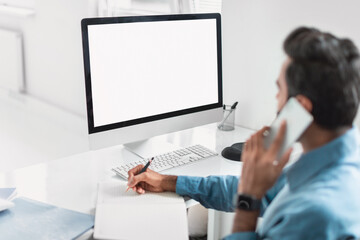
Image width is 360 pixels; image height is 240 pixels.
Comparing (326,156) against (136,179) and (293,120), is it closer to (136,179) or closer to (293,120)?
(293,120)

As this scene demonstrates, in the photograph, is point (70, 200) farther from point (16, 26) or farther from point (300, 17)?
point (16, 26)

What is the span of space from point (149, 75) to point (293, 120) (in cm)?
81

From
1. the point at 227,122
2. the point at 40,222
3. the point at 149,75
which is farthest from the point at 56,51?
the point at 40,222

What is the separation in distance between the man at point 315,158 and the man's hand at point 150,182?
41 centimetres

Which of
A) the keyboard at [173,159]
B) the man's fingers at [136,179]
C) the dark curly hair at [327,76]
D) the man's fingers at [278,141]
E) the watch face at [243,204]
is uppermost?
the dark curly hair at [327,76]

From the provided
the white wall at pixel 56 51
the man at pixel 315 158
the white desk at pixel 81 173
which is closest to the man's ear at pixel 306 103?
the man at pixel 315 158

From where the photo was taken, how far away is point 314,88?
896mm

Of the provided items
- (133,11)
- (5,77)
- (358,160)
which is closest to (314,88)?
(358,160)

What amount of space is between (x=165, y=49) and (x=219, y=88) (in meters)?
0.32

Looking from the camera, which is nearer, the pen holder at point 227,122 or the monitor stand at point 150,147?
the monitor stand at point 150,147

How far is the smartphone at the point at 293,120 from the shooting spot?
91cm

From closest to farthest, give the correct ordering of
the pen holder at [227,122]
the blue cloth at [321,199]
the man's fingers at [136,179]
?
the blue cloth at [321,199] → the man's fingers at [136,179] → the pen holder at [227,122]

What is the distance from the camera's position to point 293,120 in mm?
944

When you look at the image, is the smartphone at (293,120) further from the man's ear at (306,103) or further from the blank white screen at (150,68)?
the blank white screen at (150,68)
